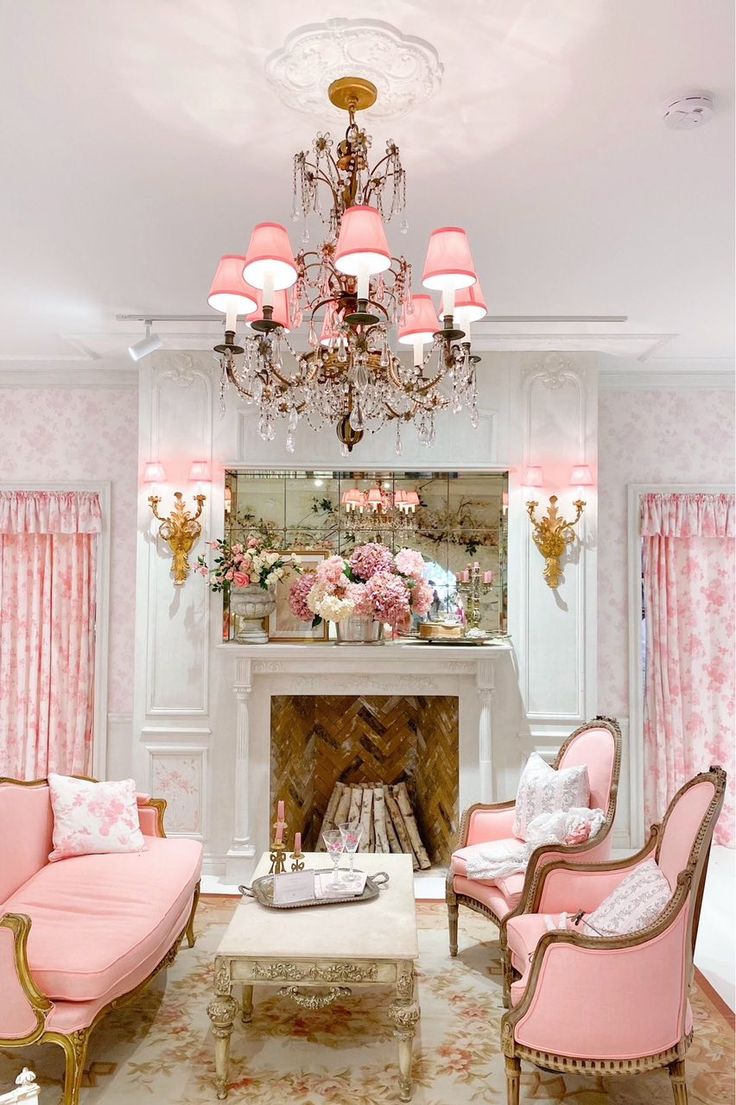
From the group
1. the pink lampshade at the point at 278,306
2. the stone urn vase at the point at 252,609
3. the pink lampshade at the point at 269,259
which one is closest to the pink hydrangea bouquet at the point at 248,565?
the stone urn vase at the point at 252,609

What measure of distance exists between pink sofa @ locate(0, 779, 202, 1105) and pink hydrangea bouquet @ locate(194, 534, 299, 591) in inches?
47.6

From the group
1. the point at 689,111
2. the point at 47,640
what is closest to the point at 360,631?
the point at 47,640

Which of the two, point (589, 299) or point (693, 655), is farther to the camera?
point (693, 655)

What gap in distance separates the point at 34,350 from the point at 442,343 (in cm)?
345

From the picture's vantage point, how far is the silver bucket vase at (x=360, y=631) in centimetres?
441

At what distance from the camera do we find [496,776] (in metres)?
4.55

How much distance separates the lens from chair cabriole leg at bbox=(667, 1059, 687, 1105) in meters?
2.38

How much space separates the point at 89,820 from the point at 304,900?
1.09 m

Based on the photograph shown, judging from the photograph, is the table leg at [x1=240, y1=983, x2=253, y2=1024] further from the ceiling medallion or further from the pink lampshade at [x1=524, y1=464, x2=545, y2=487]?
the ceiling medallion

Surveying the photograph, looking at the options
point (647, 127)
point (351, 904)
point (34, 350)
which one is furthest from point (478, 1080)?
point (34, 350)

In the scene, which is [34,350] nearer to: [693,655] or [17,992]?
[17,992]

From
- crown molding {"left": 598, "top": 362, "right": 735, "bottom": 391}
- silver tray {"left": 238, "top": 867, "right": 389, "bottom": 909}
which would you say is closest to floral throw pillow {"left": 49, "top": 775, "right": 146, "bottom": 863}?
silver tray {"left": 238, "top": 867, "right": 389, "bottom": 909}

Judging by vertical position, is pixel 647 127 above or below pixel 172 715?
above

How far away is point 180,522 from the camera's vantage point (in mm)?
4543
